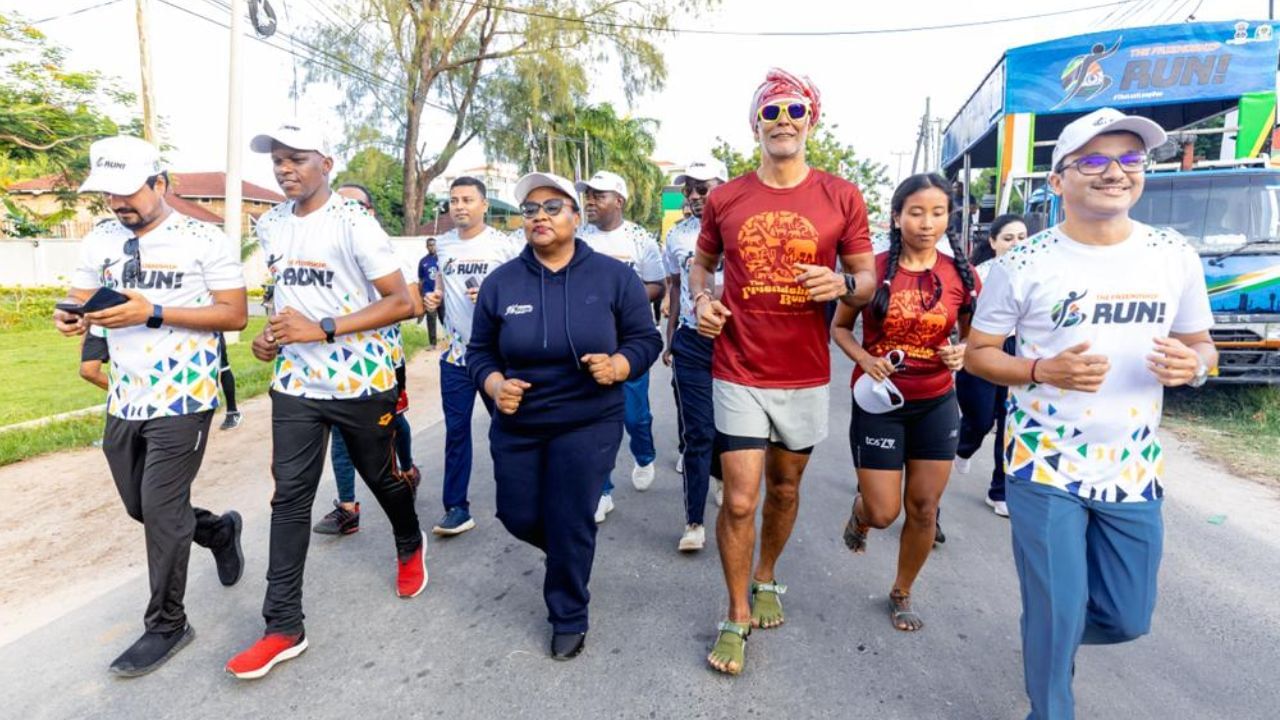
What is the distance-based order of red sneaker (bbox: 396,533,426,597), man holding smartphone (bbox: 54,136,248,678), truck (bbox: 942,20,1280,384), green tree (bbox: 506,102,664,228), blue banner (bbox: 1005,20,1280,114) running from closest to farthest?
1. man holding smartphone (bbox: 54,136,248,678)
2. red sneaker (bbox: 396,533,426,597)
3. truck (bbox: 942,20,1280,384)
4. blue banner (bbox: 1005,20,1280,114)
5. green tree (bbox: 506,102,664,228)

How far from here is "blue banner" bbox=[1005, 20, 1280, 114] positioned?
8461 mm

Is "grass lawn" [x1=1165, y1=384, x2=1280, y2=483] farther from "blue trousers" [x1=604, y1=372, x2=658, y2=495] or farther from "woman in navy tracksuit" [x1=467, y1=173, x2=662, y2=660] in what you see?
"woman in navy tracksuit" [x1=467, y1=173, x2=662, y2=660]

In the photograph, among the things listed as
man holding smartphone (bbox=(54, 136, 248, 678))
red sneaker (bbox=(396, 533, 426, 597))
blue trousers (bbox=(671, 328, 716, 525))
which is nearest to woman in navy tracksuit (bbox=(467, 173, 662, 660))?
red sneaker (bbox=(396, 533, 426, 597))

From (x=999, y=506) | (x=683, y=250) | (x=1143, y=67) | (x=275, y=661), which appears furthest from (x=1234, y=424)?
(x=275, y=661)

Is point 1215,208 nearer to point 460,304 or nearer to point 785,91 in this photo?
point 785,91

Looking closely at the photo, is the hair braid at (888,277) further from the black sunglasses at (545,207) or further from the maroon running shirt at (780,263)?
the black sunglasses at (545,207)

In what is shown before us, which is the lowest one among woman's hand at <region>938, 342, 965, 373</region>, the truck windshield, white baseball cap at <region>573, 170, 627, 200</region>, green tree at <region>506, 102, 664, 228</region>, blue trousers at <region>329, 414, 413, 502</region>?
blue trousers at <region>329, 414, 413, 502</region>

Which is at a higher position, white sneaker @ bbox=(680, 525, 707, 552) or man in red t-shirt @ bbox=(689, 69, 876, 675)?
man in red t-shirt @ bbox=(689, 69, 876, 675)

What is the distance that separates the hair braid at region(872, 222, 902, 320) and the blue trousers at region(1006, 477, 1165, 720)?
1.14m

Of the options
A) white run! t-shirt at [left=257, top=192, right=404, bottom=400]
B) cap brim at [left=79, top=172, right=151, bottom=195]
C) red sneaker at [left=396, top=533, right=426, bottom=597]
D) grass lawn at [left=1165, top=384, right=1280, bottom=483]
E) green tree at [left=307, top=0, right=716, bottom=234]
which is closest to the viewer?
cap brim at [left=79, top=172, right=151, bottom=195]

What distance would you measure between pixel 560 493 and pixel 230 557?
1910 millimetres

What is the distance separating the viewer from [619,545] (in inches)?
172

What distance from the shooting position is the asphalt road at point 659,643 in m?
2.81

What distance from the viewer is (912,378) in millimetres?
3305
